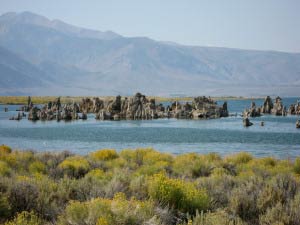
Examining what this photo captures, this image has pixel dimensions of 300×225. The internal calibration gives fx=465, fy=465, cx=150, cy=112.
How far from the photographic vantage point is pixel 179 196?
11.9 metres

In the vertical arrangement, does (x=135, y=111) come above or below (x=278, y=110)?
below

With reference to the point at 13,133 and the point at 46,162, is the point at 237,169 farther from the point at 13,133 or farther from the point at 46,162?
the point at 13,133

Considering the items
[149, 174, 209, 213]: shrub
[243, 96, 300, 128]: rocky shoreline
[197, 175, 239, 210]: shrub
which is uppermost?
[243, 96, 300, 128]: rocky shoreline

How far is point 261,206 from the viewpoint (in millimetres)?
11867

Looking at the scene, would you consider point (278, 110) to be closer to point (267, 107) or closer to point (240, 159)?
point (267, 107)

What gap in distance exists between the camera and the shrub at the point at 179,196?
11641mm

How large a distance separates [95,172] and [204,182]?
5469 mm

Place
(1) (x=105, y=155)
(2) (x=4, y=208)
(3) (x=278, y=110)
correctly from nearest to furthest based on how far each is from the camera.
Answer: (2) (x=4, y=208) < (1) (x=105, y=155) < (3) (x=278, y=110)

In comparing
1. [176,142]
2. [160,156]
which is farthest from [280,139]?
[160,156]

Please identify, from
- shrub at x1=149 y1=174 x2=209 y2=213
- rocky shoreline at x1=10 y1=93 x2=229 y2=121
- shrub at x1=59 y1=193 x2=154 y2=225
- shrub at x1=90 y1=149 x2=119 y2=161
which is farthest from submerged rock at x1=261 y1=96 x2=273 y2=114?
shrub at x1=59 y1=193 x2=154 y2=225

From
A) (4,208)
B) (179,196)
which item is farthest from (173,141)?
(4,208)

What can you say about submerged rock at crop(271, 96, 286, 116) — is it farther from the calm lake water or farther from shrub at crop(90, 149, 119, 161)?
shrub at crop(90, 149, 119, 161)

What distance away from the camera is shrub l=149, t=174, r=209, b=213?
11.6 meters

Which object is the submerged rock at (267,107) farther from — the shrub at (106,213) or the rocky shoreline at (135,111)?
the shrub at (106,213)
